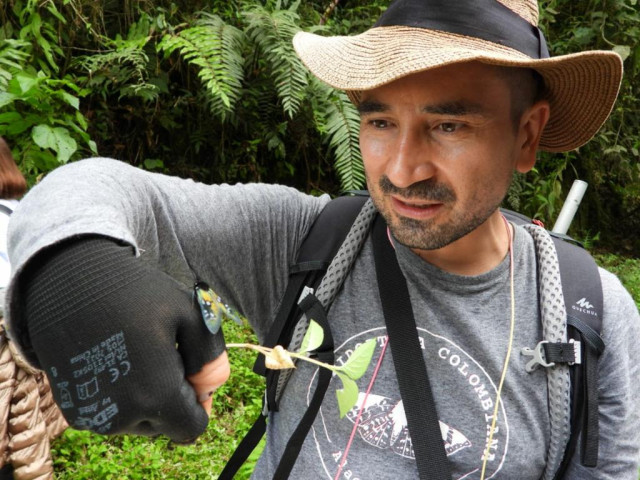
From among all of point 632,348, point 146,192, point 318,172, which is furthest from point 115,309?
point 318,172

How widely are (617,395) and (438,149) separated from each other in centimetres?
79

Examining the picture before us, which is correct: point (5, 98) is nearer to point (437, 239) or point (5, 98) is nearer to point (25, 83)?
point (25, 83)

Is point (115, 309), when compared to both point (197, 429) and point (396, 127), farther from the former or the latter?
point (396, 127)

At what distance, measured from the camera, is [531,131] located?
153 centimetres

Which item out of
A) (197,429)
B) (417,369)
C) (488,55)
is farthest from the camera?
(417,369)

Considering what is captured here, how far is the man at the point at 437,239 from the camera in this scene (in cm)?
129

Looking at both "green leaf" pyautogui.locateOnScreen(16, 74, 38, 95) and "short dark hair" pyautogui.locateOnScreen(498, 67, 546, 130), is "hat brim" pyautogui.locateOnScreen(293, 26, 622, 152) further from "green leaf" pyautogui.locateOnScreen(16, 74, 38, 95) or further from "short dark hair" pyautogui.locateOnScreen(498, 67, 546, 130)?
"green leaf" pyautogui.locateOnScreen(16, 74, 38, 95)

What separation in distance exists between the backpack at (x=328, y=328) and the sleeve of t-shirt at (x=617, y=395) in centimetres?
6

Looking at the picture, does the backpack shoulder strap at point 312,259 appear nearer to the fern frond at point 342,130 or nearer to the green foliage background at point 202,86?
the green foliage background at point 202,86

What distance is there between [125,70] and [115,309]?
3.87 metres

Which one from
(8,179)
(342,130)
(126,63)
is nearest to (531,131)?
(8,179)

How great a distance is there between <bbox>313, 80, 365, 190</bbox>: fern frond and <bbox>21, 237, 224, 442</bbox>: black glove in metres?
3.34

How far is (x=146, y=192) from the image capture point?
1.21m

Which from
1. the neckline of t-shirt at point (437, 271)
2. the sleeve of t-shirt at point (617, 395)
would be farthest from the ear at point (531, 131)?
the sleeve of t-shirt at point (617, 395)
